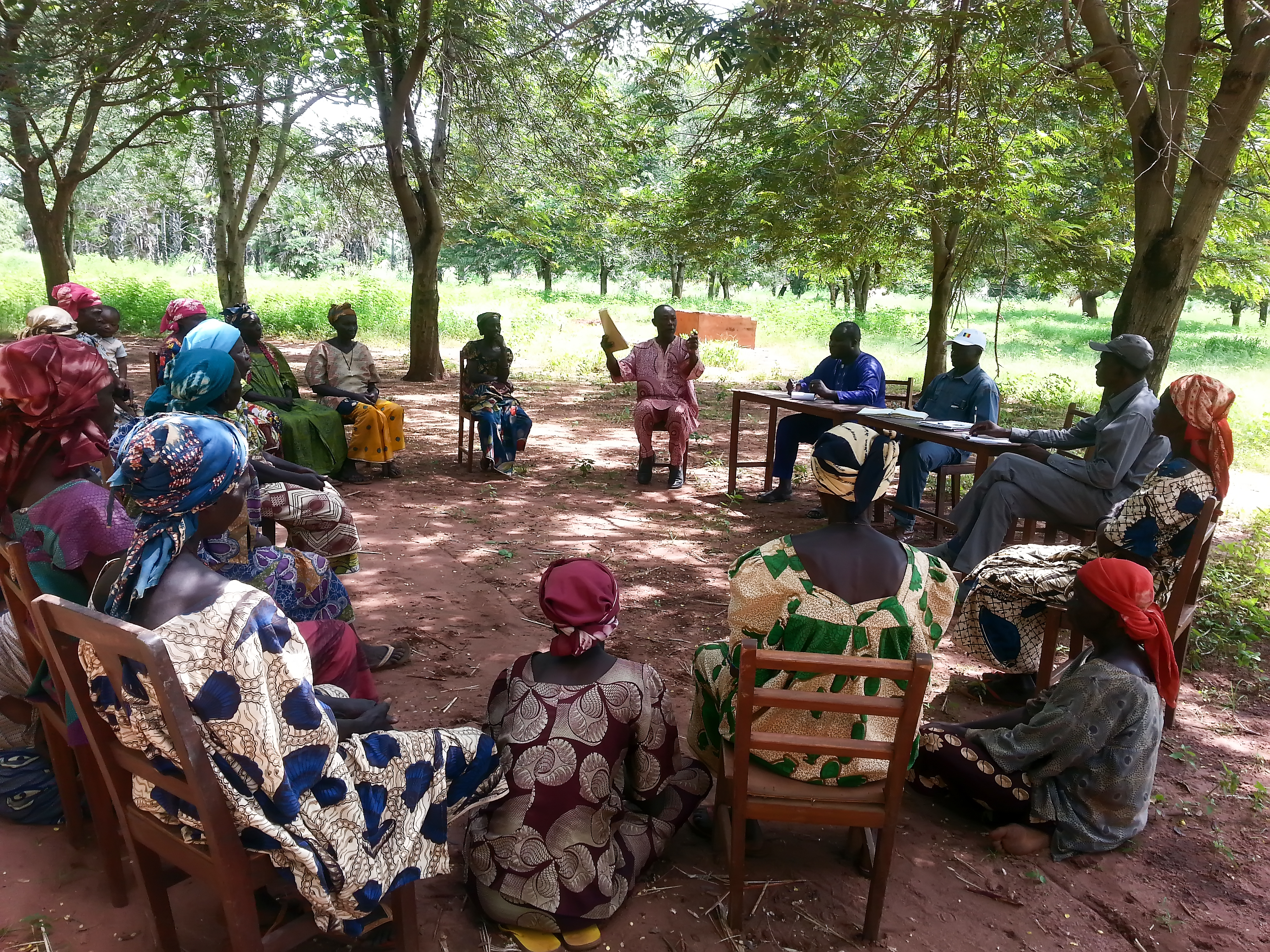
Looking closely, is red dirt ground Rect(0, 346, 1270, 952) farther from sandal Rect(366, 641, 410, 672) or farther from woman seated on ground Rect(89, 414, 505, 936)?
woman seated on ground Rect(89, 414, 505, 936)

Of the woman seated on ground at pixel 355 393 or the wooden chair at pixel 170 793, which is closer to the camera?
the wooden chair at pixel 170 793

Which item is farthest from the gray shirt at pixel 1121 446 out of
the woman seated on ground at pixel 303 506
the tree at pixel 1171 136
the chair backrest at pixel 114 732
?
the chair backrest at pixel 114 732

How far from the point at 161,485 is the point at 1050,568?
11.5 feet

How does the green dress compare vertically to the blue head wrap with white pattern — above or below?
below

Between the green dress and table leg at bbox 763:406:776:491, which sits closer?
the green dress

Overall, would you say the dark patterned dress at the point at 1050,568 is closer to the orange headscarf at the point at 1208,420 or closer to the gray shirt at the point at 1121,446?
the orange headscarf at the point at 1208,420

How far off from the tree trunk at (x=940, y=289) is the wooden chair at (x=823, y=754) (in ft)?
31.4

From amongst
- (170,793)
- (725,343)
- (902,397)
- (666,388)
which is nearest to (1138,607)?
(170,793)

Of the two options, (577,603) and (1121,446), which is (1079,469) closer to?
(1121,446)

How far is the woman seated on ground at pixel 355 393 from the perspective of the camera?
7379 mm

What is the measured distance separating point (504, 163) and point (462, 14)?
3068mm

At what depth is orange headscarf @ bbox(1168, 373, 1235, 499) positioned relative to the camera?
341cm

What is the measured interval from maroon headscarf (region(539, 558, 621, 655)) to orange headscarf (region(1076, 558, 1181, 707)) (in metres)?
1.61

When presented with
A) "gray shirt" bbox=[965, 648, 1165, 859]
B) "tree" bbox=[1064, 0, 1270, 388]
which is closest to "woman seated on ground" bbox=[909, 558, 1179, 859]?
"gray shirt" bbox=[965, 648, 1165, 859]
